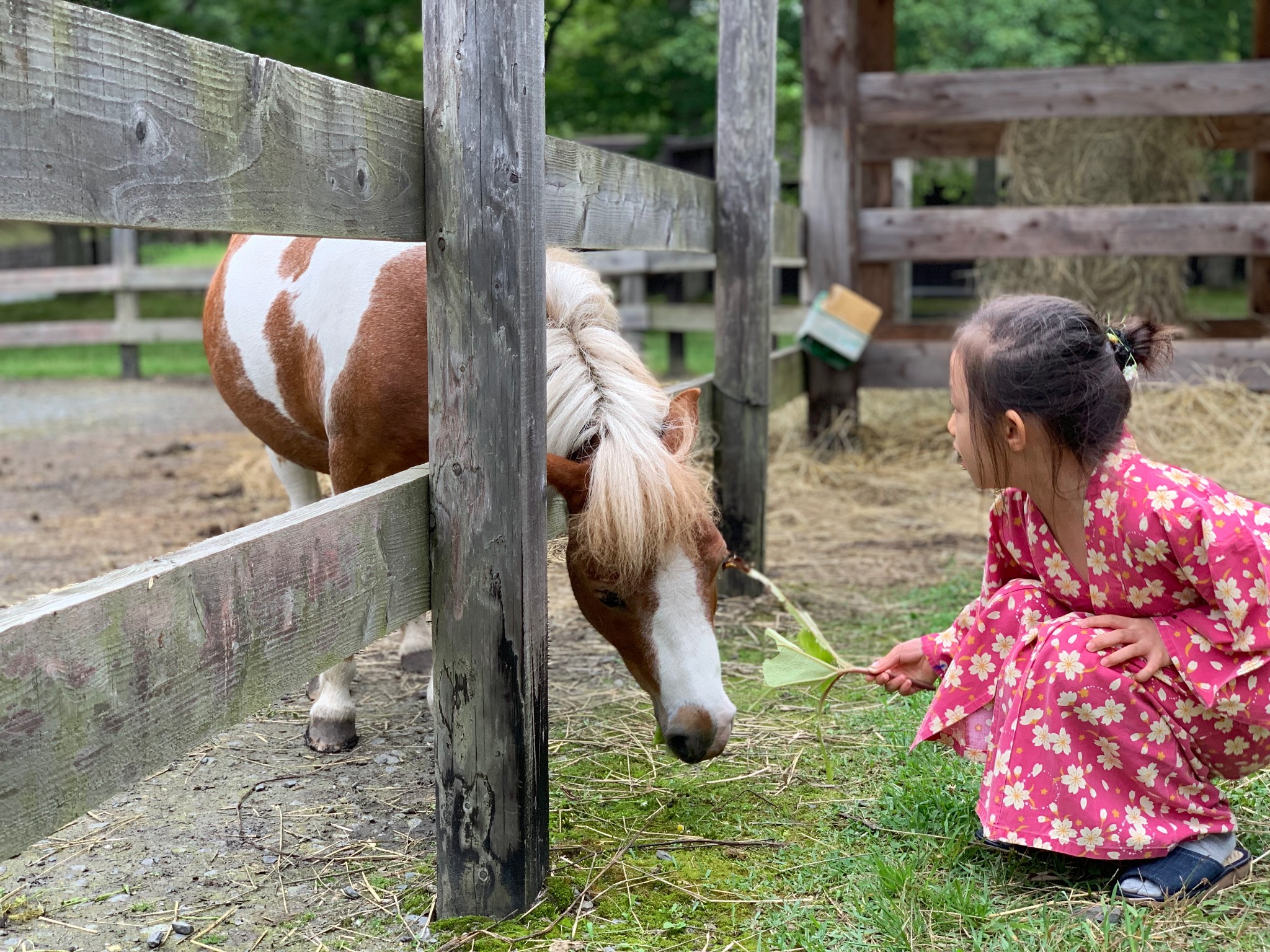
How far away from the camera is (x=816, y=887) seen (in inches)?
81.4

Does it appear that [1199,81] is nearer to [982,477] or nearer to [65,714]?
[982,477]

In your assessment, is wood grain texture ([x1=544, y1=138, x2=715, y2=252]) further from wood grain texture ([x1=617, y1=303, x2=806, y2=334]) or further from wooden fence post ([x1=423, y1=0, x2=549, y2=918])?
wood grain texture ([x1=617, y1=303, x2=806, y2=334])

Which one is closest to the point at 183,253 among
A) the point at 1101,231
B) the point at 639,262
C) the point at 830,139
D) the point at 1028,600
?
the point at 639,262

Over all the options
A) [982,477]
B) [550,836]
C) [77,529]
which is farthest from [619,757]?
[77,529]

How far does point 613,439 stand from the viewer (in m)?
2.22

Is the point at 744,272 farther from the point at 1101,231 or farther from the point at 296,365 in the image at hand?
the point at 1101,231

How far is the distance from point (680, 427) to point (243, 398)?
165 cm

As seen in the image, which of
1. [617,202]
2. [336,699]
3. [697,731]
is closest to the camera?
[697,731]

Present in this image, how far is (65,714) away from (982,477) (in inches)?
59.1

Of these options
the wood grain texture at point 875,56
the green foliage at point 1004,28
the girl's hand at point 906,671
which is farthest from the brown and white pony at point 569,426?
the green foliage at point 1004,28

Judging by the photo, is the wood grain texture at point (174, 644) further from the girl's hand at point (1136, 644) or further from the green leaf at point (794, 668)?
the girl's hand at point (1136, 644)

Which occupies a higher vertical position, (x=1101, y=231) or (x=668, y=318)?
(x=1101, y=231)

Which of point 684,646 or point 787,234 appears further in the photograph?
point 787,234

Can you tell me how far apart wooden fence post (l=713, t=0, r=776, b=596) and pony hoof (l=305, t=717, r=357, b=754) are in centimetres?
154
